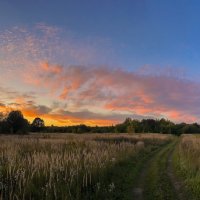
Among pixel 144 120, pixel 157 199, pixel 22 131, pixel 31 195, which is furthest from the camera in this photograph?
pixel 144 120

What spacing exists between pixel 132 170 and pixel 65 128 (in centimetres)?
12047

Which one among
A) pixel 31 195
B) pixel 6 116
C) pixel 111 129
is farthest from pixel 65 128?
pixel 31 195

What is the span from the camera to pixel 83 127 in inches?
5197

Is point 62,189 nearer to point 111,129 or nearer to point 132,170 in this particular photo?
point 132,170

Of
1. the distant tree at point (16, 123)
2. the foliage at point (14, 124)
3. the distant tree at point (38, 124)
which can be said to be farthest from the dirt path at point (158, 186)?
the distant tree at point (38, 124)

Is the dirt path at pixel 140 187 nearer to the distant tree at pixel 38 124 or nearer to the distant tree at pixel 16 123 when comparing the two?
the distant tree at pixel 16 123

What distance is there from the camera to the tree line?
3506 inches

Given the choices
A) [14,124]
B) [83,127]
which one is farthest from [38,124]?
[14,124]

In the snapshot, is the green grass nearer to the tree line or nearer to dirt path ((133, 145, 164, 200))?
dirt path ((133, 145, 164, 200))

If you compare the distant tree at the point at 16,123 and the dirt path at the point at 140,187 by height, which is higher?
the distant tree at the point at 16,123

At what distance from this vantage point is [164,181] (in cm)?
1631

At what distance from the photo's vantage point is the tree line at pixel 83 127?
8906 centimetres

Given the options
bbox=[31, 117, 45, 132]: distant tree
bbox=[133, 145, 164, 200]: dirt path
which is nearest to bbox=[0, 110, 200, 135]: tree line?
bbox=[31, 117, 45, 132]: distant tree

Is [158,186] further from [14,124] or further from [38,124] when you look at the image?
[38,124]
